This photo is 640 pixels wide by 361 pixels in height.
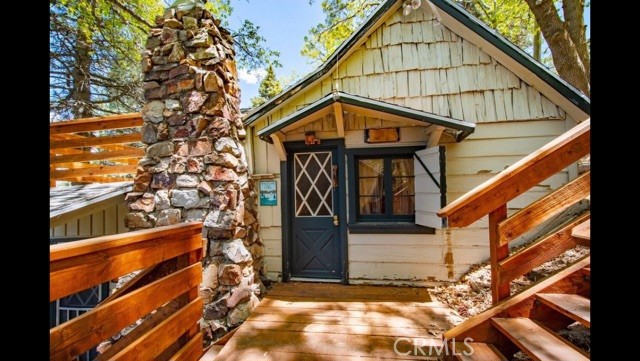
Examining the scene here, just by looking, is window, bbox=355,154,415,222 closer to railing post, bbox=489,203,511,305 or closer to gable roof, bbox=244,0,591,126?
gable roof, bbox=244,0,591,126

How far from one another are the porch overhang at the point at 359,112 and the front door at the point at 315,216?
56cm

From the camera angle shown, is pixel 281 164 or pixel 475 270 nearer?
pixel 475 270

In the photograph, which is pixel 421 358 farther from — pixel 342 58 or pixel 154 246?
pixel 342 58

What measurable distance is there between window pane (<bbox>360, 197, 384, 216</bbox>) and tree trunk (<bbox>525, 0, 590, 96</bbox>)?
496cm

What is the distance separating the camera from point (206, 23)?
12.3 feet

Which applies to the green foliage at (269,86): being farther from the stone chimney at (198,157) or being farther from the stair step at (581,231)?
the stair step at (581,231)

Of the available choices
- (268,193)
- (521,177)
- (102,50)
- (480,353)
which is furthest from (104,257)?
(102,50)

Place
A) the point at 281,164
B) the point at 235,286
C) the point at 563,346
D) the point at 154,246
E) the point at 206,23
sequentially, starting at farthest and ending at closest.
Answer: the point at 281,164, the point at 206,23, the point at 235,286, the point at 154,246, the point at 563,346

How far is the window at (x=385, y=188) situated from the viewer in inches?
163

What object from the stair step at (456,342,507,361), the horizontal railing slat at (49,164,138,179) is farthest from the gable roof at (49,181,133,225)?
the stair step at (456,342,507,361)

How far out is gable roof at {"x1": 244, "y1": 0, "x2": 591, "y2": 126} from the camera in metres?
3.53
